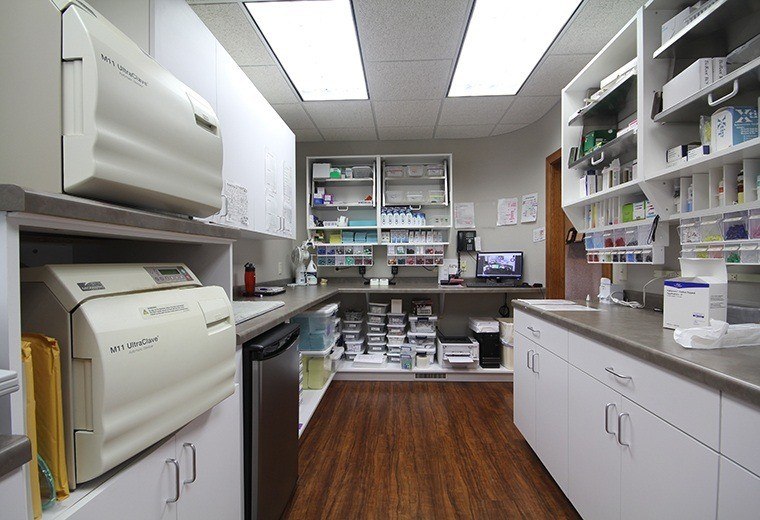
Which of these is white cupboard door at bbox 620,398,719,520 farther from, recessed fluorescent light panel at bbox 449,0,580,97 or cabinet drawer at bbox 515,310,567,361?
recessed fluorescent light panel at bbox 449,0,580,97

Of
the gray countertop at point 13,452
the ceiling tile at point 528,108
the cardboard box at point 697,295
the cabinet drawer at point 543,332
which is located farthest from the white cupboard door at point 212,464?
the ceiling tile at point 528,108

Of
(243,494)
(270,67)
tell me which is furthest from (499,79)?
(243,494)

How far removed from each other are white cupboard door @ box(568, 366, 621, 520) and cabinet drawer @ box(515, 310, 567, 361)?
0.44 ft

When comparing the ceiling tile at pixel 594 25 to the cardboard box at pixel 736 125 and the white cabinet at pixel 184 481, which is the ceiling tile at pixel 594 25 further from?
the white cabinet at pixel 184 481

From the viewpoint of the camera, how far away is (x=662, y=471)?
2.93 feet

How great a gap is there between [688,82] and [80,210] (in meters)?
1.97

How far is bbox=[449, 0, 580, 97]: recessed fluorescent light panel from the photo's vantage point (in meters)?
1.70

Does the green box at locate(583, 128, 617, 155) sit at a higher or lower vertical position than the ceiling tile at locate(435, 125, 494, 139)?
lower

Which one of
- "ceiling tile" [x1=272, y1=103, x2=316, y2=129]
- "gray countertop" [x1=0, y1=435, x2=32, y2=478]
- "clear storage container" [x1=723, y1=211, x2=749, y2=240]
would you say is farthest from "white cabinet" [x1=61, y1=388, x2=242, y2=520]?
"ceiling tile" [x1=272, y1=103, x2=316, y2=129]

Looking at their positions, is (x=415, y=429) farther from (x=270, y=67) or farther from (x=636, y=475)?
(x=270, y=67)

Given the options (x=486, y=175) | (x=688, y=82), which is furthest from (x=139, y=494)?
(x=486, y=175)

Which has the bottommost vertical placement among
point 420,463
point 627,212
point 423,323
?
point 420,463

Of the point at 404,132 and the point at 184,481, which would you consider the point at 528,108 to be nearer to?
the point at 404,132

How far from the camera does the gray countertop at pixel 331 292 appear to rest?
120cm
